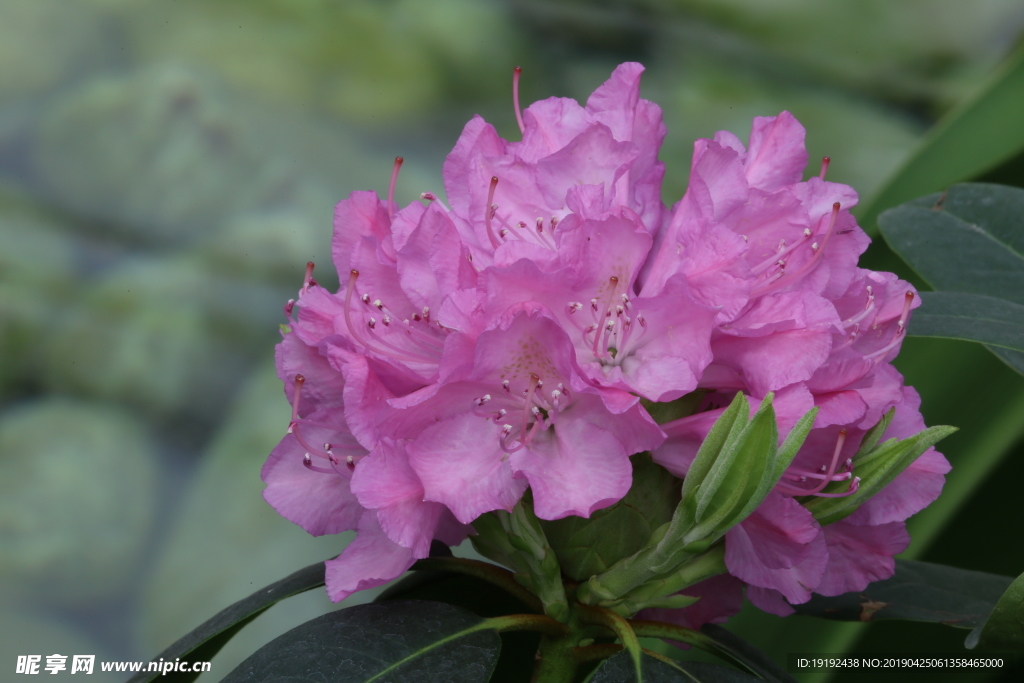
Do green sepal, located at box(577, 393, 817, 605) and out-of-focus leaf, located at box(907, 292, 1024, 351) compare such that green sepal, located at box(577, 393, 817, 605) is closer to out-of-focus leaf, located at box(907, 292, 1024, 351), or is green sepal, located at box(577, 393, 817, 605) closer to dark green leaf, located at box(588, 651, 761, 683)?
dark green leaf, located at box(588, 651, 761, 683)

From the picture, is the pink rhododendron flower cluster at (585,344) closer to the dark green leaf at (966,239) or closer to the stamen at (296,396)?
the stamen at (296,396)

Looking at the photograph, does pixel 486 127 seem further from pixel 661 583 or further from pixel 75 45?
pixel 75 45

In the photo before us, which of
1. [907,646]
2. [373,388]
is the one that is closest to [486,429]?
[373,388]

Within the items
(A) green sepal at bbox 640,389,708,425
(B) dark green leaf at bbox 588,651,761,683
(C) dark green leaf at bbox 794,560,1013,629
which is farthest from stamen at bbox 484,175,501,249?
(C) dark green leaf at bbox 794,560,1013,629

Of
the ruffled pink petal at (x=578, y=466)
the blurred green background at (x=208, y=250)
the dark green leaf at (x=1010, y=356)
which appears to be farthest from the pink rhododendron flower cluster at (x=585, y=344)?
the blurred green background at (x=208, y=250)

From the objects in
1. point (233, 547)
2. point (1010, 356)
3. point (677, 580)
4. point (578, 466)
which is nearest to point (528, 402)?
point (578, 466)

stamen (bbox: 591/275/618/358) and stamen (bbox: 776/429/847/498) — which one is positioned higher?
stamen (bbox: 591/275/618/358)
